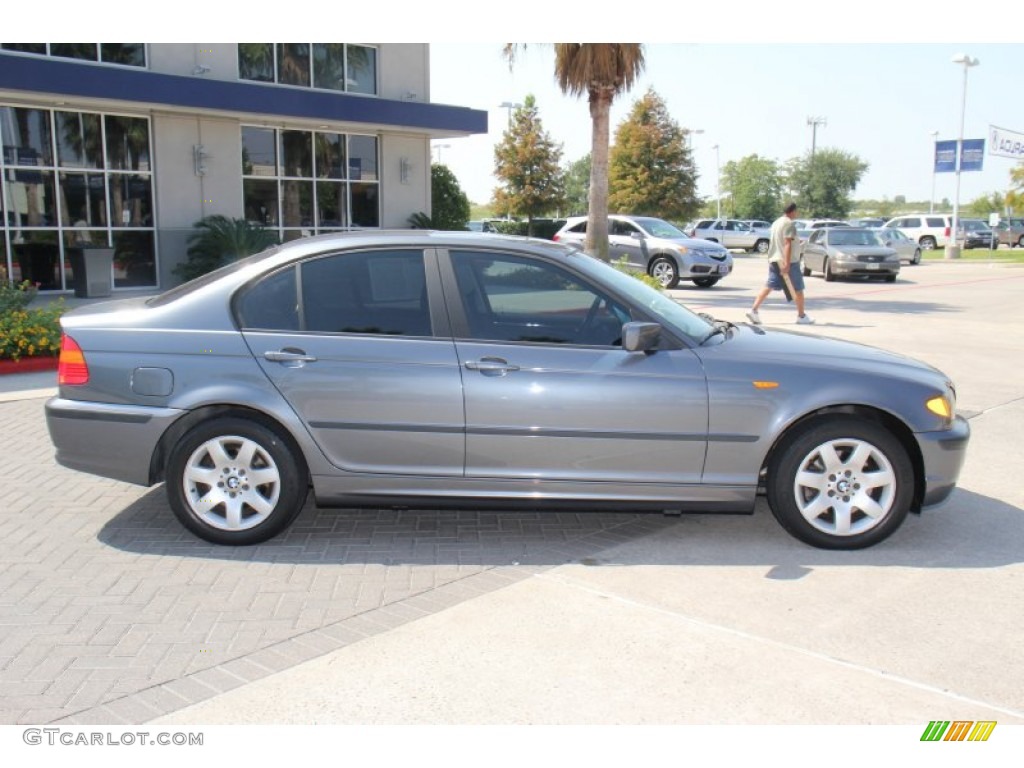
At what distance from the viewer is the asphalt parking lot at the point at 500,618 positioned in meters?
3.38

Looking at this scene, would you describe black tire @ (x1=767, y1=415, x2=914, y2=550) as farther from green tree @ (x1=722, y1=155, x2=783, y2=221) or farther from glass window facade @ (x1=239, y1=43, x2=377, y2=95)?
green tree @ (x1=722, y1=155, x2=783, y2=221)

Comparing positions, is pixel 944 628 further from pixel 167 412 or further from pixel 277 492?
pixel 167 412

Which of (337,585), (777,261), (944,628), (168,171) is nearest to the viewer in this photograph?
(944,628)

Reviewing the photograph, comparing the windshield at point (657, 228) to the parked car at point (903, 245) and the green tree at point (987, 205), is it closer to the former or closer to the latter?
the parked car at point (903, 245)

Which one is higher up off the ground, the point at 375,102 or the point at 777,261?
the point at 375,102

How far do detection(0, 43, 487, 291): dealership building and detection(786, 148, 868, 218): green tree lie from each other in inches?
2481

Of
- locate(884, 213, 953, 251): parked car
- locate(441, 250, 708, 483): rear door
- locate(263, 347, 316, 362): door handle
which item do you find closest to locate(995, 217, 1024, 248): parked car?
locate(884, 213, 953, 251): parked car

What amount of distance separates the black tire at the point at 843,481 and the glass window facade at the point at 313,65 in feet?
57.9

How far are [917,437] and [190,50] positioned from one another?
1743 cm

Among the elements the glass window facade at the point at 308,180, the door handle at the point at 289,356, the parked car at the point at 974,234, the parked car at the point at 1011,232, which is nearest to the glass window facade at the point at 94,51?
the glass window facade at the point at 308,180

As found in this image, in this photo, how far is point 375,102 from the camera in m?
19.7

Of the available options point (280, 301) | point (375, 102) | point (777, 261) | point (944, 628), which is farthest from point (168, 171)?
point (944, 628)

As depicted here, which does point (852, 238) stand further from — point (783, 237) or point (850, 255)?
point (783, 237)

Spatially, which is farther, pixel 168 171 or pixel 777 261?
pixel 168 171
